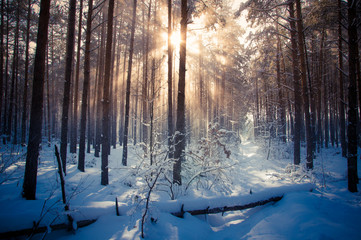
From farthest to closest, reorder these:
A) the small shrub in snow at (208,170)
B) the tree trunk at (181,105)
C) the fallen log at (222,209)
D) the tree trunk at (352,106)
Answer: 1. the tree trunk at (181,105)
2. the small shrub in snow at (208,170)
3. the tree trunk at (352,106)
4. the fallen log at (222,209)

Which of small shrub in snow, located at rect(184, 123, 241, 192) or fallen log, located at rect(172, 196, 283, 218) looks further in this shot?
small shrub in snow, located at rect(184, 123, 241, 192)

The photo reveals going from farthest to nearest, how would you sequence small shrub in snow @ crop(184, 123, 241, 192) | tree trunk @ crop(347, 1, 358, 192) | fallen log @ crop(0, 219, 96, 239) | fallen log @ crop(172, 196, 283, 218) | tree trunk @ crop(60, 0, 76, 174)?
tree trunk @ crop(60, 0, 76, 174) < small shrub in snow @ crop(184, 123, 241, 192) < tree trunk @ crop(347, 1, 358, 192) < fallen log @ crop(172, 196, 283, 218) < fallen log @ crop(0, 219, 96, 239)

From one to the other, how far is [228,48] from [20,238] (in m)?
19.8

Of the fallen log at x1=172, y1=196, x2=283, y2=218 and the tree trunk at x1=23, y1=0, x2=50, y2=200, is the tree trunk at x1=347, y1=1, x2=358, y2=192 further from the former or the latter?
the tree trunk at x1=23, y1=0, x2=50, y2=200

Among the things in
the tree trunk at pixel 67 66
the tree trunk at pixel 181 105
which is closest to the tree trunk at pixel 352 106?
the tree trunk at pixel 181 105

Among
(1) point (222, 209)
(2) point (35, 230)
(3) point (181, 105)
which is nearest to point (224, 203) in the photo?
(1) point (222, 209)

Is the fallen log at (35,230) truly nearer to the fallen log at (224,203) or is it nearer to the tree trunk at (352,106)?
the fallen log at (224,203)

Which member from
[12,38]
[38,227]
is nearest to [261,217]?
[38,227]

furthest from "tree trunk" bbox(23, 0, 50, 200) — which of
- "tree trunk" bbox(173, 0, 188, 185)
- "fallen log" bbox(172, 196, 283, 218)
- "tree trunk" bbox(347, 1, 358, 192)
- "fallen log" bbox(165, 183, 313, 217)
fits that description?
"tree trunk" bbox(347, 1, 358, 192)

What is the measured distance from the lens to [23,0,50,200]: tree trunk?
479 cm

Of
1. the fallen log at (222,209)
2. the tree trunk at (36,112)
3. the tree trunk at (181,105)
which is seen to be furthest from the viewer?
the tree trunk at (181,105)

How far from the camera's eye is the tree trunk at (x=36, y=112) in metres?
4.79

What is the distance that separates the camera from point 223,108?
18328 millimetres

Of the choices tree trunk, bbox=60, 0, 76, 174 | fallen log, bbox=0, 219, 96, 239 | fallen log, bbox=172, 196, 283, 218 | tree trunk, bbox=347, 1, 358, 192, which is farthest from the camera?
tree trunk, bbox=60, 0, 76, 174
